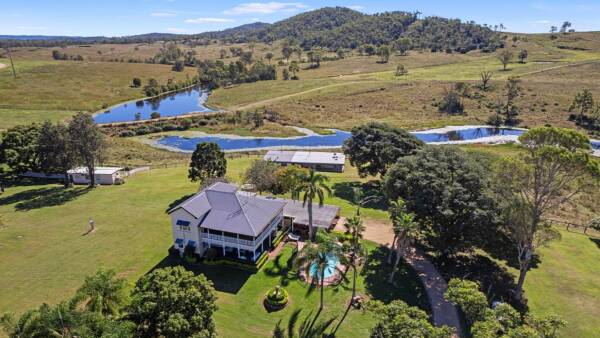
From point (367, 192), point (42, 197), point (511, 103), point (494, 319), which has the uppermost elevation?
point (511, 103)

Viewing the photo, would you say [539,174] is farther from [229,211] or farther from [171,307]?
[171,307]

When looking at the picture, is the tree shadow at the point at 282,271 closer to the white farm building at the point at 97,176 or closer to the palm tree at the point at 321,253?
the palm tree at the point at 321,253

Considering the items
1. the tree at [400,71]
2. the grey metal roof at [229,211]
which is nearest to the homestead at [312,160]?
the grey metal roof at [229,211]

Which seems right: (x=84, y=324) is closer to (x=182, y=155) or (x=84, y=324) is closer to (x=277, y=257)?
(x=277, y=257)

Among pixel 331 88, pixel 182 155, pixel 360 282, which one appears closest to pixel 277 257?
pixel 360 282

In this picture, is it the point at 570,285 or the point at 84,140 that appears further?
the point at 84,140

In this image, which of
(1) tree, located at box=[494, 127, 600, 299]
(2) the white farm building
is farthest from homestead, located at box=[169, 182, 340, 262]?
(2) the white farm building

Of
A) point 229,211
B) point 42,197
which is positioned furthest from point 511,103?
point 42,197
